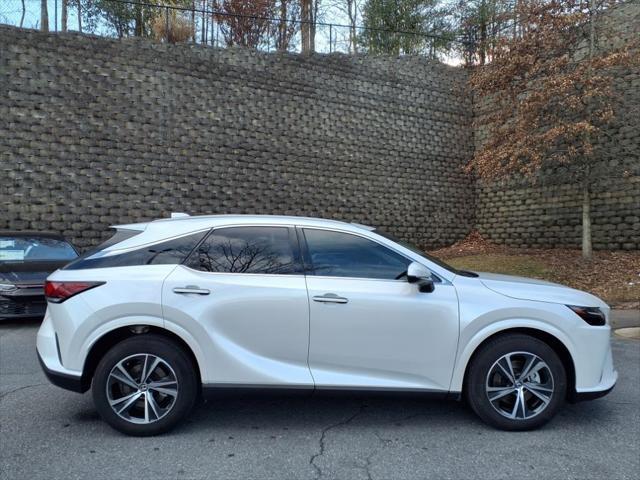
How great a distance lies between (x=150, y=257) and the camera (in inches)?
148

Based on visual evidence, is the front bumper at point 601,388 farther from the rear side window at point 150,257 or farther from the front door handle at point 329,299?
the rear side window at point 150,257

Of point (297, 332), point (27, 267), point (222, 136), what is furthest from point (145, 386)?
point (222, 136)

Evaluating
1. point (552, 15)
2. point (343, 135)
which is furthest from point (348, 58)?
point (552, 15)

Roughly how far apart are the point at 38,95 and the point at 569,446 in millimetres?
15235

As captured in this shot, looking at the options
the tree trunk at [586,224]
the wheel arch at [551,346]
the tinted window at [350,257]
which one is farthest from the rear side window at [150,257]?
the tree trunk at [586,224]

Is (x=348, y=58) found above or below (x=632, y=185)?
above

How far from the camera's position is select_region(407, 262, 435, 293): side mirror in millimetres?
3600

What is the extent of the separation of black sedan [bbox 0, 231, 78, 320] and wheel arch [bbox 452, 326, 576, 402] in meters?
6.75

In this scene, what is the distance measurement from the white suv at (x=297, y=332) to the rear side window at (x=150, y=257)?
0.03 ft

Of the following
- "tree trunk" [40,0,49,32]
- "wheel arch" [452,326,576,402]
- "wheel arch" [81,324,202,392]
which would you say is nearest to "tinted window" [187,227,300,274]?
"wheel arch" [81,324,202,392]

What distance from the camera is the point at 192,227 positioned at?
12.9ft

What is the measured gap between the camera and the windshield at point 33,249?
8.67 meters

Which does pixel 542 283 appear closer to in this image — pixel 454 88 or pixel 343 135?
pixel 343 135

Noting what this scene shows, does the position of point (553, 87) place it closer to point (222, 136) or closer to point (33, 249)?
point (222, 136)
